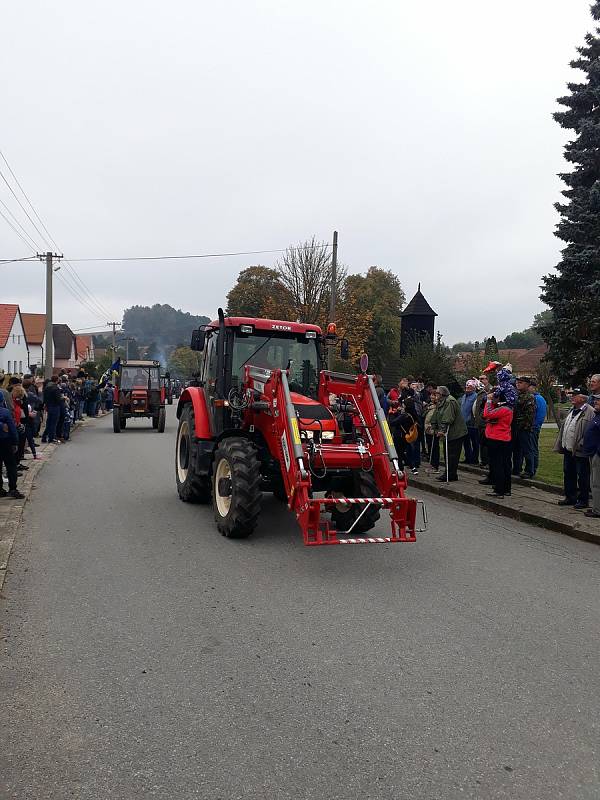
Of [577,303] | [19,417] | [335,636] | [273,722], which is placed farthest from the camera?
[577,303]

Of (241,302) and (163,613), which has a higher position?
(241,302)

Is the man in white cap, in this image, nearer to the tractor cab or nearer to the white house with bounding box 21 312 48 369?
the tractor cab

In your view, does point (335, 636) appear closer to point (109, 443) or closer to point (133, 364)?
point (109, 443)

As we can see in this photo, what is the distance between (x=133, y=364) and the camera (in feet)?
82.1

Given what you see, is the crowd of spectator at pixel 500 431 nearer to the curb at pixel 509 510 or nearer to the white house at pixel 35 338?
the curb at pixel 509 510

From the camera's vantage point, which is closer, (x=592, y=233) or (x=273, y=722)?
(x=273, y=722)

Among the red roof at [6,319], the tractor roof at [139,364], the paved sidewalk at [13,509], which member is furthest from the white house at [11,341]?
the paved sidewalk at [13,509]

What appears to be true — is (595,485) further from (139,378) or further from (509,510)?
(139,378)

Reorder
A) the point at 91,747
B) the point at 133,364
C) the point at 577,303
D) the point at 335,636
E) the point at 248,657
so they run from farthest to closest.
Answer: the point at 133,364 < the point at 577,303 < the point at 335,636 < the point at 248,657 < the point at 91,747

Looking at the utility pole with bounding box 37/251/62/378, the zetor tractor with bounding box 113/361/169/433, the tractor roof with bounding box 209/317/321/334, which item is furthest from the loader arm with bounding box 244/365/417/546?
the utility pole with bounding box 37/251/62/378

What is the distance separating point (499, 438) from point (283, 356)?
133 inches

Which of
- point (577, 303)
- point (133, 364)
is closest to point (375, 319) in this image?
point (133, 364)

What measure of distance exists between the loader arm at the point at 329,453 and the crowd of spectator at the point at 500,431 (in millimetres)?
2882

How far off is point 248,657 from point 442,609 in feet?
5.76
